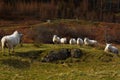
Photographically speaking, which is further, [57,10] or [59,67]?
[57,10]

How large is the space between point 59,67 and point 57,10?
6929 centimetres

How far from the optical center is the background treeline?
8844 centimetres

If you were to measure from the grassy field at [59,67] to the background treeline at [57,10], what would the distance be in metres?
56.7

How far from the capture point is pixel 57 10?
93.1 meters

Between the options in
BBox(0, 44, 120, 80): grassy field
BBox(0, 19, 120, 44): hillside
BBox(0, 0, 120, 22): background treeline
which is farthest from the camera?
BBox(0, 0, 120, 22): background treeline

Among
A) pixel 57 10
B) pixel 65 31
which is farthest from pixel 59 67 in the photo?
pixel 57 10

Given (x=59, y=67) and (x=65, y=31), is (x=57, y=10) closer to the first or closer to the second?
(x=65, y=31)

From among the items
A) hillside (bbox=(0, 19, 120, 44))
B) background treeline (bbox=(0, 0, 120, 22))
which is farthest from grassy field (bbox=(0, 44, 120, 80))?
background treeline (bbox=(0, 0, 120, 22))

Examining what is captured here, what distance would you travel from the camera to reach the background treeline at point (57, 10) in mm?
88438

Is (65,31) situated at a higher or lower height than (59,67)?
lower

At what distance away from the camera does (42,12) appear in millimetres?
90000

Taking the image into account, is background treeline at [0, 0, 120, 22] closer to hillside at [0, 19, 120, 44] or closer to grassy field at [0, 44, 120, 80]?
hillside at [0, 19, 120, 44]

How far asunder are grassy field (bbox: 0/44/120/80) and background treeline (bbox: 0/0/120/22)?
186 ft

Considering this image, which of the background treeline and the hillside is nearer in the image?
the hillside
